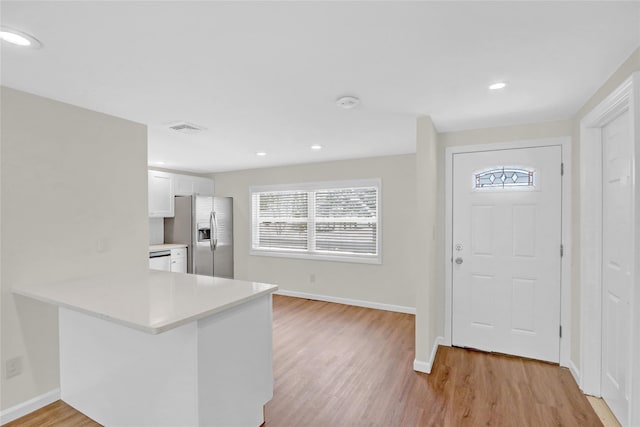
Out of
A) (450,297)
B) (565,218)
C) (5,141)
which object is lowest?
(450,297)

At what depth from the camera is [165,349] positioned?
1.69m

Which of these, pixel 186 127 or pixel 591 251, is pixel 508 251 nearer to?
pixel 591 251

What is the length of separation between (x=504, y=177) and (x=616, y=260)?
1.17 metres

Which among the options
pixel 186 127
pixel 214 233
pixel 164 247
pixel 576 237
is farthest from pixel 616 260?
pixel 164 247

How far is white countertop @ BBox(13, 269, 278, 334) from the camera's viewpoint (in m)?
1.44

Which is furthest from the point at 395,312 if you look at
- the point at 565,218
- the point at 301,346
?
the point at 565,218

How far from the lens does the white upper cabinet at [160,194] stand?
488cm

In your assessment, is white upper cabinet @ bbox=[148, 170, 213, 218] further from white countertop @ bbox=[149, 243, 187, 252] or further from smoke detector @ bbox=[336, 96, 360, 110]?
smoke detector @ bbox=[336, 96, 360, 110]

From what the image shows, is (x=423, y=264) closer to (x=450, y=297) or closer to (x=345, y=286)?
(x=450, y=297)

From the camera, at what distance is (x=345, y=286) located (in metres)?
4.78

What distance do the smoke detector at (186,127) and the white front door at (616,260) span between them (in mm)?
3257

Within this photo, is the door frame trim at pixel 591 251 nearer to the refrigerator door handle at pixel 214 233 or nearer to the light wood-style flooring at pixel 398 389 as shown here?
the light wood-style flooring at pixel 398 389

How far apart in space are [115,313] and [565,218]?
3510mm

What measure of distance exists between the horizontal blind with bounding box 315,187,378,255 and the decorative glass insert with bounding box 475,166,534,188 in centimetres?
170
